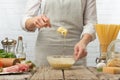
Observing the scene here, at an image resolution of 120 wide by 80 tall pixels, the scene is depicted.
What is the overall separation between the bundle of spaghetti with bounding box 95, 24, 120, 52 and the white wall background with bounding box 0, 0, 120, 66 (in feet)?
4.80

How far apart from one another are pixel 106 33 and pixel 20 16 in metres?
1.63

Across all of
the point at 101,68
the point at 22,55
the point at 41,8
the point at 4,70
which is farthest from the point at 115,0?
the point at 4,70

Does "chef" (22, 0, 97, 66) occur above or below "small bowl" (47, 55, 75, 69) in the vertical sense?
above

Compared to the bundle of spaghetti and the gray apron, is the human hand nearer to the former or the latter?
the bundle of spaghetti

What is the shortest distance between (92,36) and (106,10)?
1201 millimetres

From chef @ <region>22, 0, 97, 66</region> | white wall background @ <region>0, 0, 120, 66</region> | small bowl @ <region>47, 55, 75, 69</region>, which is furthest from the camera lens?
white wall background @ <region>0, 0, 120, 66</region>

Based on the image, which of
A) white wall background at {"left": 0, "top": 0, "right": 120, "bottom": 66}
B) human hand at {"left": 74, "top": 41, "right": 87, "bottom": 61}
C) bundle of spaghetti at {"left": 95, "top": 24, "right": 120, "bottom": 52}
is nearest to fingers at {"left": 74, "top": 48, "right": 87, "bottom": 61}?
human hand at {"left": 74, "top": 41, "right": 87, "bottom": 61}

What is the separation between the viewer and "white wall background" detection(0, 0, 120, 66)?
3.12 meters

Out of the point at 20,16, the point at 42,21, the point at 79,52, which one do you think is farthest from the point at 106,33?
the point at 20,16

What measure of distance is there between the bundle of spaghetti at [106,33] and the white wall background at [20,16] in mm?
1464

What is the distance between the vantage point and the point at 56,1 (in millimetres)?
2146

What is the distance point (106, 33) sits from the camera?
1640 mm

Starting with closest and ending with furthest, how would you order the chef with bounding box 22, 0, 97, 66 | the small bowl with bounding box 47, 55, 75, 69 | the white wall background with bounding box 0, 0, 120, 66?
1. the small bowl with bounding box 47, 55, 75, 69
2. the chef with bounding box 22, 0, 97, 66
3. the white wall background with bounding box 0, 0, 120, 66

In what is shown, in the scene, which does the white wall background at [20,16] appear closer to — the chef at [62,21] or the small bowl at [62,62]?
the chef at [62,21]
